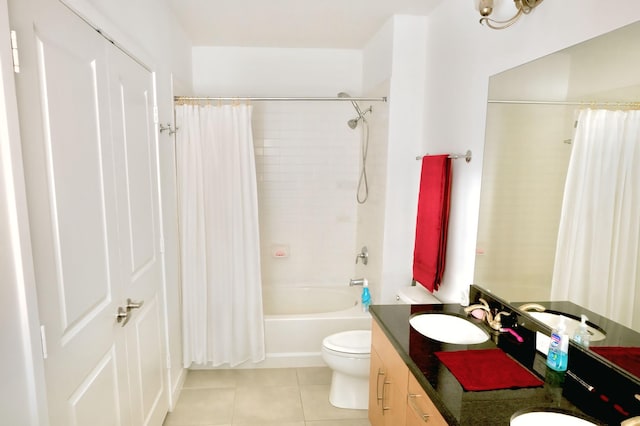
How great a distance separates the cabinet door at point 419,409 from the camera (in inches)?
46.4

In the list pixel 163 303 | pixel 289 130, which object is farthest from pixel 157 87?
pixel 289 130

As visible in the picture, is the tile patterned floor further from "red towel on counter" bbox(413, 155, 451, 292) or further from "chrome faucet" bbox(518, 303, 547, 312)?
"chrome faucet" bbox(518, 303, 547, 312)

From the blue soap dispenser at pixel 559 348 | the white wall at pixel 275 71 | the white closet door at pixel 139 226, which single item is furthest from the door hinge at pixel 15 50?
the white wall at pixel 275 71

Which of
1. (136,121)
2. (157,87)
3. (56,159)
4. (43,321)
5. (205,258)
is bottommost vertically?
(205,258)

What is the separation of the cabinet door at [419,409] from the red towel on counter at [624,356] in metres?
0.57

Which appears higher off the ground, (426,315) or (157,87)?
(157,87)

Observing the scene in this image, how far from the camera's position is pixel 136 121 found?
1.76 meters

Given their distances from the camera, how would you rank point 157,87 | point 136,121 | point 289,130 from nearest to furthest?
point 136,121
point 157,87
point 289,130

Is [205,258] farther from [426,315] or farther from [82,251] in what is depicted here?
[426,315]

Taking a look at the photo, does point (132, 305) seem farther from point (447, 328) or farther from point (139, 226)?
point (447, 328)

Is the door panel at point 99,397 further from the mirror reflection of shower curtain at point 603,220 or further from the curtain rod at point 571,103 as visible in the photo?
the curtain rod at point 571,103

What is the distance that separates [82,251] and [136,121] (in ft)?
2.50

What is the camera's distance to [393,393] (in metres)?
1.58

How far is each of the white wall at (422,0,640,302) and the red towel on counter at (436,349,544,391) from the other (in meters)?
0.62
